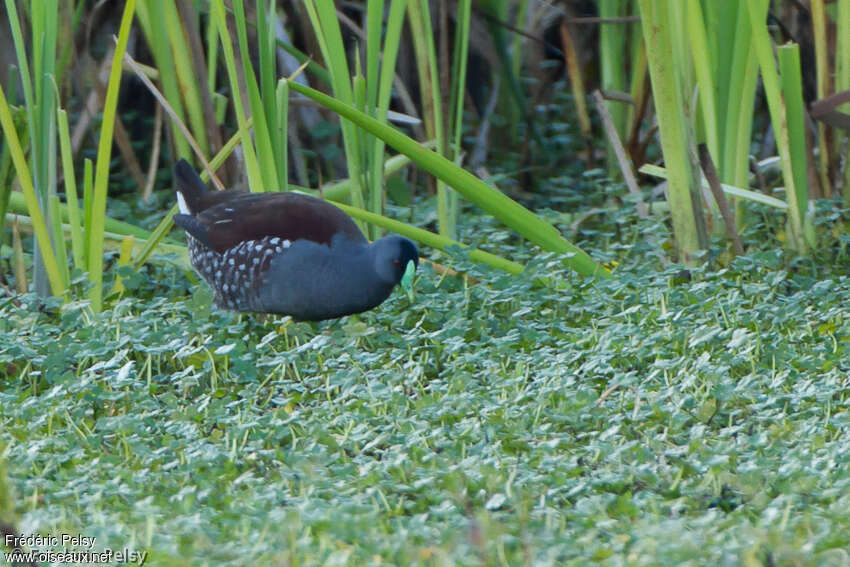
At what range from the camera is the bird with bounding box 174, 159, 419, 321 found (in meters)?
3.55

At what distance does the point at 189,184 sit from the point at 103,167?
0.54m

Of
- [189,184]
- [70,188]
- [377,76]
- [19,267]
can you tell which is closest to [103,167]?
[70,188]

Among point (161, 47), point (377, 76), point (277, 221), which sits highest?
point (161, 47)

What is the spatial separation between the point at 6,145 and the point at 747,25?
2206 millimetres

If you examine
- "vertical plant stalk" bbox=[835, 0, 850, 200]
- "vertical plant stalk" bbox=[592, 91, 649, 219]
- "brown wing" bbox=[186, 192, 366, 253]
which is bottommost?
"vertical plant stalk" bbox=[592, 91, 649, 219]

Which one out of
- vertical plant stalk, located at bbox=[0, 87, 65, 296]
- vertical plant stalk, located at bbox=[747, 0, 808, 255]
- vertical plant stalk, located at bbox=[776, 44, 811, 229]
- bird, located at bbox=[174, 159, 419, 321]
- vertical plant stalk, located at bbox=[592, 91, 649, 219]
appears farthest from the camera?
vertical plant stalk, located at bbox=[592, 91, 649, 219]

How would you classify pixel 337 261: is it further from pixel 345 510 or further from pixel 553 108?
pixel 553 108

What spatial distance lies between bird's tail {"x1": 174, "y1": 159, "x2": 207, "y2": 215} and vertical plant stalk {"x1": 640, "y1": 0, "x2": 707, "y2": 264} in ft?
4.71

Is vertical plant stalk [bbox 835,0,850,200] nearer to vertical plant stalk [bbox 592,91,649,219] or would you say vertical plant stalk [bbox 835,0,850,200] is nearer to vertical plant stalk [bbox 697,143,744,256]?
vertical plant stalk [bbox 697,143,744,256]

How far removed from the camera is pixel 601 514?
236 cm

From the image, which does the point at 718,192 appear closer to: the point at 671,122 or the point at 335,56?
the point at 671,122

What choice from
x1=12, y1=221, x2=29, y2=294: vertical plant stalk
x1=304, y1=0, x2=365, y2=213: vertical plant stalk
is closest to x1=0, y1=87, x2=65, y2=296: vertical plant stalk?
x1=12, y1=221, x2=29, y2=294: vertical plant stalk

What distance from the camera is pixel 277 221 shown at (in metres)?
3.60

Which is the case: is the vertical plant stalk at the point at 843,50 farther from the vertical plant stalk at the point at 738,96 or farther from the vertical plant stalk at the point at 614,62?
the vertical plant stalk at the point at 614,62
